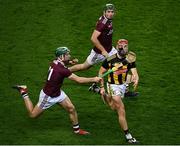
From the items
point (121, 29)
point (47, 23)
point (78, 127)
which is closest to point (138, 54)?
point (121, 29)

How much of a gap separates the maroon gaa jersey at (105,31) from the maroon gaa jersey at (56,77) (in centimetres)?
268

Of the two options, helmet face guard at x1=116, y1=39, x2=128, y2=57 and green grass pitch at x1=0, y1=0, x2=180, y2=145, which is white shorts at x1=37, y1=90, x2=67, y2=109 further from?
helmet face guard at x1=116, y1=39, x2=128, y2=57

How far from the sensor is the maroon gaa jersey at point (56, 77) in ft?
47.0

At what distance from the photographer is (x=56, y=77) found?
14.3 meters

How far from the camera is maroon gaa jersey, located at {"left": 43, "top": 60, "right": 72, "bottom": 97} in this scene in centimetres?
1431

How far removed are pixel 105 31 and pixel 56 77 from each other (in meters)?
3.04

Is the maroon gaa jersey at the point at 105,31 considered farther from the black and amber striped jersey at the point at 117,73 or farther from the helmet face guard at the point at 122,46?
the helmet face guard at the point at 122,46

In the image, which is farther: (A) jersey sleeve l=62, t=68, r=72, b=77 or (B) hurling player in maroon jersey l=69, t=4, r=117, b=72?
(B) hurling player in maroon jersey l=69, t=4, r=117, b=72

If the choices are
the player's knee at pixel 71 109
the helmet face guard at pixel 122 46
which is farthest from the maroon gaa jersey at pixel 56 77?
the helmet face guard at pixel 122 46

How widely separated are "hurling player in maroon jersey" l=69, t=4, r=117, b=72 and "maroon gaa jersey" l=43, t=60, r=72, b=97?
2.43 metres

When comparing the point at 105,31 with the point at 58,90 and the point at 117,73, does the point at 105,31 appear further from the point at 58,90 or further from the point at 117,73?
the point at 58,90

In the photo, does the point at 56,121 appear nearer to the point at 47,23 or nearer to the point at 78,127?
the point at 78,127

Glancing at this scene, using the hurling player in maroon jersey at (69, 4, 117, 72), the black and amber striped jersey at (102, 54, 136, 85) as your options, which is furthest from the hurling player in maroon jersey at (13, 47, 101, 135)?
the hurling player in maroon jersey at (69, 4, 117, 72)

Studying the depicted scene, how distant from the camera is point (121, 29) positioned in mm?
20484
